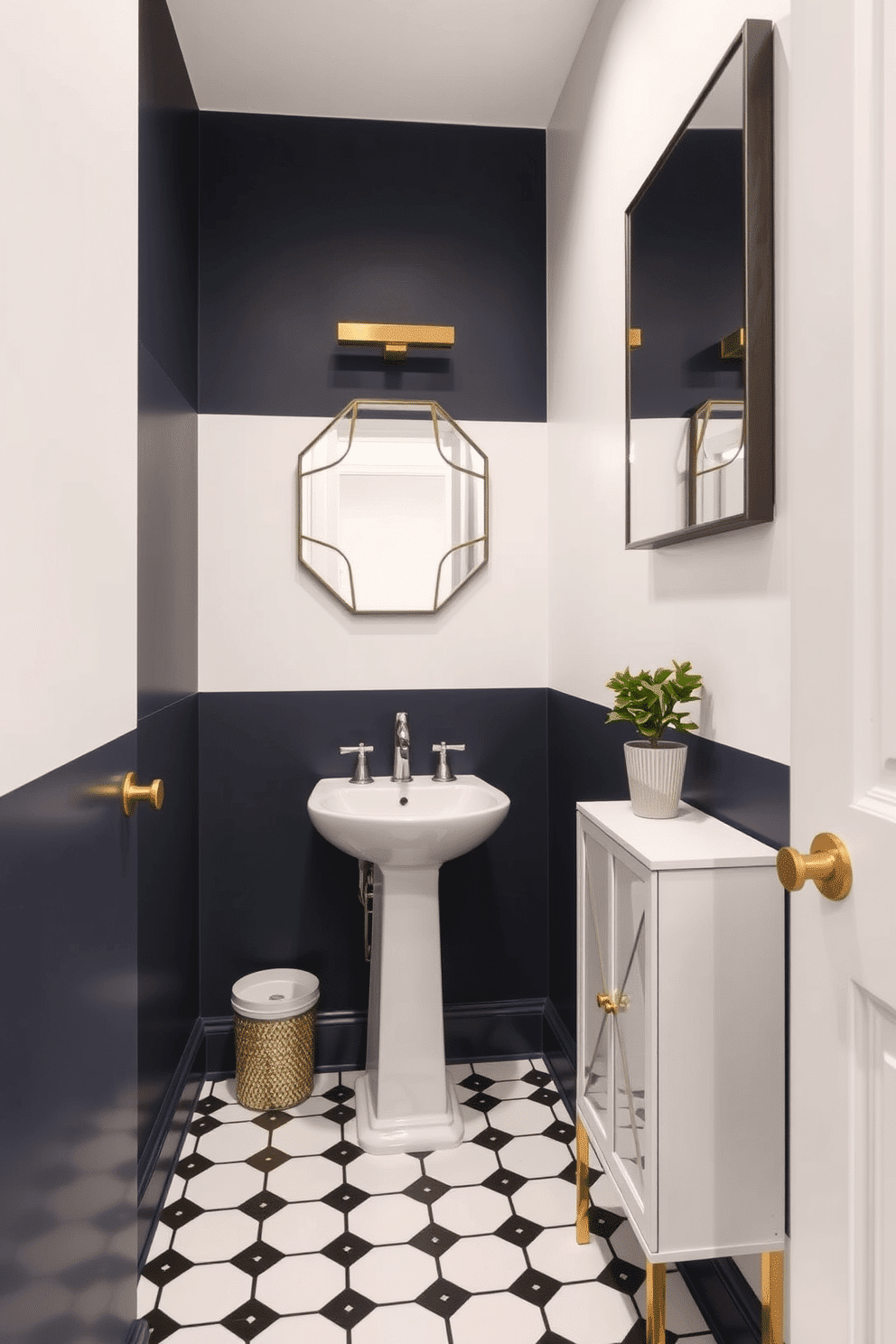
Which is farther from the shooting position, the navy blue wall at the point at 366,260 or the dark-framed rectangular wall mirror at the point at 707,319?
the navy blue wall at the point at 366,260

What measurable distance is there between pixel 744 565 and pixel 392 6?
5.47 feet

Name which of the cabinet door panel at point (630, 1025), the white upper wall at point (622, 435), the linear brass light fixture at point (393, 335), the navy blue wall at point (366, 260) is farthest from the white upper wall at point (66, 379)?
the navy blue wall at point (366, 260)

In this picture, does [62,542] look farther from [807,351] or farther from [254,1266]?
[254,1266]

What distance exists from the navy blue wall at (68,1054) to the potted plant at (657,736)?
2.64 ft

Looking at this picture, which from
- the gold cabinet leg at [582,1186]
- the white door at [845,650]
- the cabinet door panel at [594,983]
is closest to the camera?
the white door at [845,650]

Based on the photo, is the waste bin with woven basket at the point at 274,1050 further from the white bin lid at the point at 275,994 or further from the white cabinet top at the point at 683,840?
the white cabinet top at the point at 683,840

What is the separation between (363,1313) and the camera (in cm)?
157

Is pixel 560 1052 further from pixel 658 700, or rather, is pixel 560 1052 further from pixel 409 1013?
pixel 658 700

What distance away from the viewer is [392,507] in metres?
2.53

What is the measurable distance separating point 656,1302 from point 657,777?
78cm

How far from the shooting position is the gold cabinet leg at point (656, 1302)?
1.32 meters

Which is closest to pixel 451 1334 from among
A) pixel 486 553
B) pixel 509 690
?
pixel 509 690

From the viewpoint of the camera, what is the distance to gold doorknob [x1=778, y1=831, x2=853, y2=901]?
775 millimetres

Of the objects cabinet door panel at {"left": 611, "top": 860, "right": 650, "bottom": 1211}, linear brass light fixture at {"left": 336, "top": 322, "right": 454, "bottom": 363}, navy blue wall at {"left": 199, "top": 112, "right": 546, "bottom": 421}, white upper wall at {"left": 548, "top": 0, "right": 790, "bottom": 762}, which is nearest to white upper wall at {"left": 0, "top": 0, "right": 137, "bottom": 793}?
cabinet door panel at {"left": 611, "top": 860, "right": 650, "bottom": 1211}
